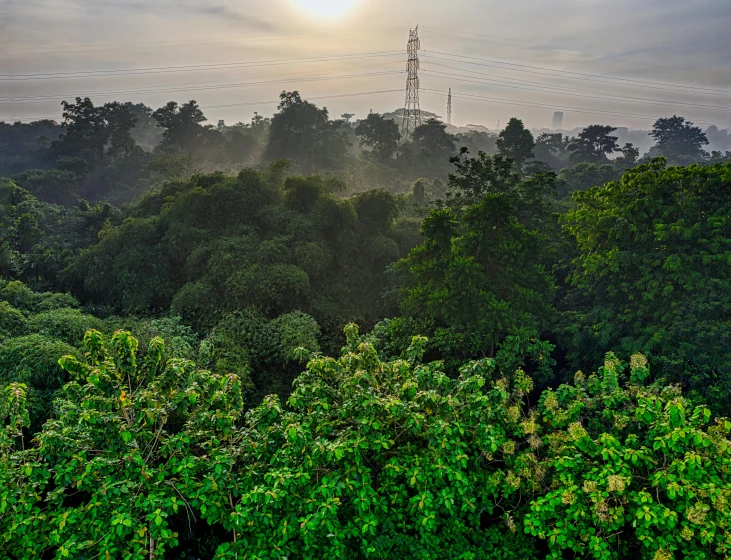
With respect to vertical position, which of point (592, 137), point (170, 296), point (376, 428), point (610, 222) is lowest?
point (170, 296)

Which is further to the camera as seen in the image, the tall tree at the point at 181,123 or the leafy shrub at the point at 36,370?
the tall tree at the point at 181,123

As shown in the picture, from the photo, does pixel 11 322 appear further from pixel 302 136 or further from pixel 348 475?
pixel 302 136

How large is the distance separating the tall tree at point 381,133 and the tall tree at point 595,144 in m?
21.0

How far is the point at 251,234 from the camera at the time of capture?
19.1 m

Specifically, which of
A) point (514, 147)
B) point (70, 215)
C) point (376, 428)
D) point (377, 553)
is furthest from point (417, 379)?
point (514, 147)

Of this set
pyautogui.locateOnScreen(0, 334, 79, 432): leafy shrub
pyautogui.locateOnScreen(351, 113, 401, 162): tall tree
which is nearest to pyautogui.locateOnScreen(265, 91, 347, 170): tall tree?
pyautogui.locateOnScreen(351, 113, 401, 162): tall tree

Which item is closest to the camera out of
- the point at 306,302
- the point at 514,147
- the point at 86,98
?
the point at 306,302

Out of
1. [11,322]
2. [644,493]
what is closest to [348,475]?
[644,493]

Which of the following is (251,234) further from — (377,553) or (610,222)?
(377,553)

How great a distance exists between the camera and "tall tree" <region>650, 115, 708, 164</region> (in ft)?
202

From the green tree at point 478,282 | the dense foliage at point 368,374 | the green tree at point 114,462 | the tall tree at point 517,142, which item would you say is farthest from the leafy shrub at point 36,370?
the tall tree at point 517,142

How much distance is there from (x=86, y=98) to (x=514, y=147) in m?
43.5

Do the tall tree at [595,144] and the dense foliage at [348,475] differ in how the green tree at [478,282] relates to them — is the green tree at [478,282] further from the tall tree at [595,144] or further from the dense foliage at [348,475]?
the tall tree at [595,144]

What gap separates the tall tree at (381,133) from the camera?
5316cm
